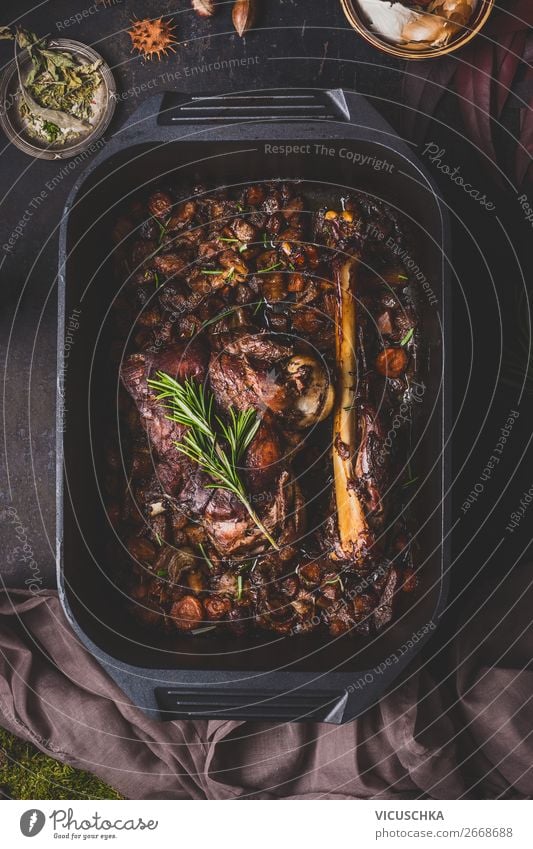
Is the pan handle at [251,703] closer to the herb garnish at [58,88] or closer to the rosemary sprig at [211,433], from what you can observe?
the rosemary sprig at [211,433]

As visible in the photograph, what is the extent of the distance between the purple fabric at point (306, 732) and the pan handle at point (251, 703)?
0.29 m

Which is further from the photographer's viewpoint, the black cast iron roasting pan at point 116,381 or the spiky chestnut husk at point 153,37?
the spiky chestnut husk at point 153,37

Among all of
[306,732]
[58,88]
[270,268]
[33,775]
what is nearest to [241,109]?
[270,268]

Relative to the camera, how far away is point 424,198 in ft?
6.57

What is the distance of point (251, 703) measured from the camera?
1.89 meters

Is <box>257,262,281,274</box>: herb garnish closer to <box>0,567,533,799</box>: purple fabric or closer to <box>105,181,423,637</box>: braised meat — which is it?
<box>105,181,423,637</box>: braised meat

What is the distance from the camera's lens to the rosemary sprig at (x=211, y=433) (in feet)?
6.51

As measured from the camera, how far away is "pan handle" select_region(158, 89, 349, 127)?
190cm

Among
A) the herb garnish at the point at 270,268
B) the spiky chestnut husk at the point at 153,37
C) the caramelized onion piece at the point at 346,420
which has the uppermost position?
the spiky chestnut husk at the point at 153,37

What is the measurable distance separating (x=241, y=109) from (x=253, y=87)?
1.64 ft

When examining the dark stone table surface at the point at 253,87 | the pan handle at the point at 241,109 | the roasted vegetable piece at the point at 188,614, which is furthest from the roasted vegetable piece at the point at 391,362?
the roasted vegetable piece at the point at 188,614

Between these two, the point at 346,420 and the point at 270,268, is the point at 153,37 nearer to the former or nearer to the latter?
the point at 270,268

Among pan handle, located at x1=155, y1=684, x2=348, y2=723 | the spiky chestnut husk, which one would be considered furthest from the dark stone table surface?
pan handle, located at x1=155, y1=684, x2=348, y2=723

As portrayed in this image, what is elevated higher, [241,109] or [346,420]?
[241,109]
